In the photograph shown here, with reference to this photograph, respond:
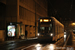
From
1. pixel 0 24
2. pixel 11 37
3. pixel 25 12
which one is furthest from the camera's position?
pixel 25 12

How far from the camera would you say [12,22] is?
105 ft

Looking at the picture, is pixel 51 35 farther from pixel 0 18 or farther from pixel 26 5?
pixel 26 5

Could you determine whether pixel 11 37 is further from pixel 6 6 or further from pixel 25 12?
pixel 25 12

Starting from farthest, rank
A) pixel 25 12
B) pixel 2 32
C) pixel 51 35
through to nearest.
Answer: pixel 25 12
pixel 2 32
pixel 51 35

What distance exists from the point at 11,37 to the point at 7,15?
6.22 metres

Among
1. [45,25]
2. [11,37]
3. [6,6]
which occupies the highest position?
[6,6]

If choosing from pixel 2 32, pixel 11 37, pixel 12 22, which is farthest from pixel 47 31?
pixel 12 22

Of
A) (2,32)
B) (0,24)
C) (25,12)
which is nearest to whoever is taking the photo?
(2,32)

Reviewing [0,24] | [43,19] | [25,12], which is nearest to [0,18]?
[0,24]

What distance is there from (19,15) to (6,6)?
12.3 ft

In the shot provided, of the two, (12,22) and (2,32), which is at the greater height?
(12,22)

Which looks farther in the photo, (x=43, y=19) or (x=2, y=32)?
(x=2, y=32)

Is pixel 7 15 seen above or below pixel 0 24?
above

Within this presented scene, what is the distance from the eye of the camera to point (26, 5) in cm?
3806
